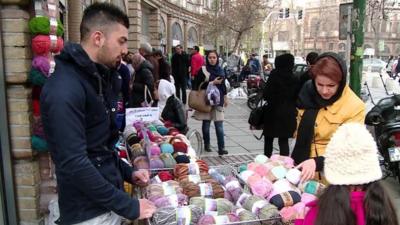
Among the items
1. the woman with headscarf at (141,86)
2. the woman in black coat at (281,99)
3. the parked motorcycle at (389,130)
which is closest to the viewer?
the parked motorcycle at (389,130)

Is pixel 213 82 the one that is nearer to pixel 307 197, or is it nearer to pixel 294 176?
pixel 294 176

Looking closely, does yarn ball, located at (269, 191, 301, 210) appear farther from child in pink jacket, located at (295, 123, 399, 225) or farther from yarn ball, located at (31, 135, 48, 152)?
yarn ball, located at (31, 135, 48, 152)

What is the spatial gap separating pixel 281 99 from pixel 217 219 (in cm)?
400

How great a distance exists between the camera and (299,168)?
2928 millimetres

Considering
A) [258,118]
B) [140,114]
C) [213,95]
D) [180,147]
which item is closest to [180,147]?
[180,147]

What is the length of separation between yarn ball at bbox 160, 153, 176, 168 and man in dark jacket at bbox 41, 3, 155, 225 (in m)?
1.16

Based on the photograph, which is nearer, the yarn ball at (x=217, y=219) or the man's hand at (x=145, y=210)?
the man's hand at (x=145, y=210)

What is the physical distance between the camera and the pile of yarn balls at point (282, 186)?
2648 millimetres

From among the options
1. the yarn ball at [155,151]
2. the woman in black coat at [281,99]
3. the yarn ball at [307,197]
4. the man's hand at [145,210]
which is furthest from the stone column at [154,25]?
the man's hand at [145,210]

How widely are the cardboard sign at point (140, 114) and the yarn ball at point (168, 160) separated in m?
1.21

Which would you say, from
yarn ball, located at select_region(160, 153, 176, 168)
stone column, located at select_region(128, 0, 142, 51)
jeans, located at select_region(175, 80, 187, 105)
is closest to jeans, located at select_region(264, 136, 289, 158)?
yarn ball, located at select_region(160, 153, 176, 168)

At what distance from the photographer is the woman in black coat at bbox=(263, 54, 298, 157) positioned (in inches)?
248

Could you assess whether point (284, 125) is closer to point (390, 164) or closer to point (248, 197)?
point (390, 164)

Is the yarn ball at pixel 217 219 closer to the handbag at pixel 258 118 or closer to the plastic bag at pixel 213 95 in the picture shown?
the handbag at pixel 258 118
